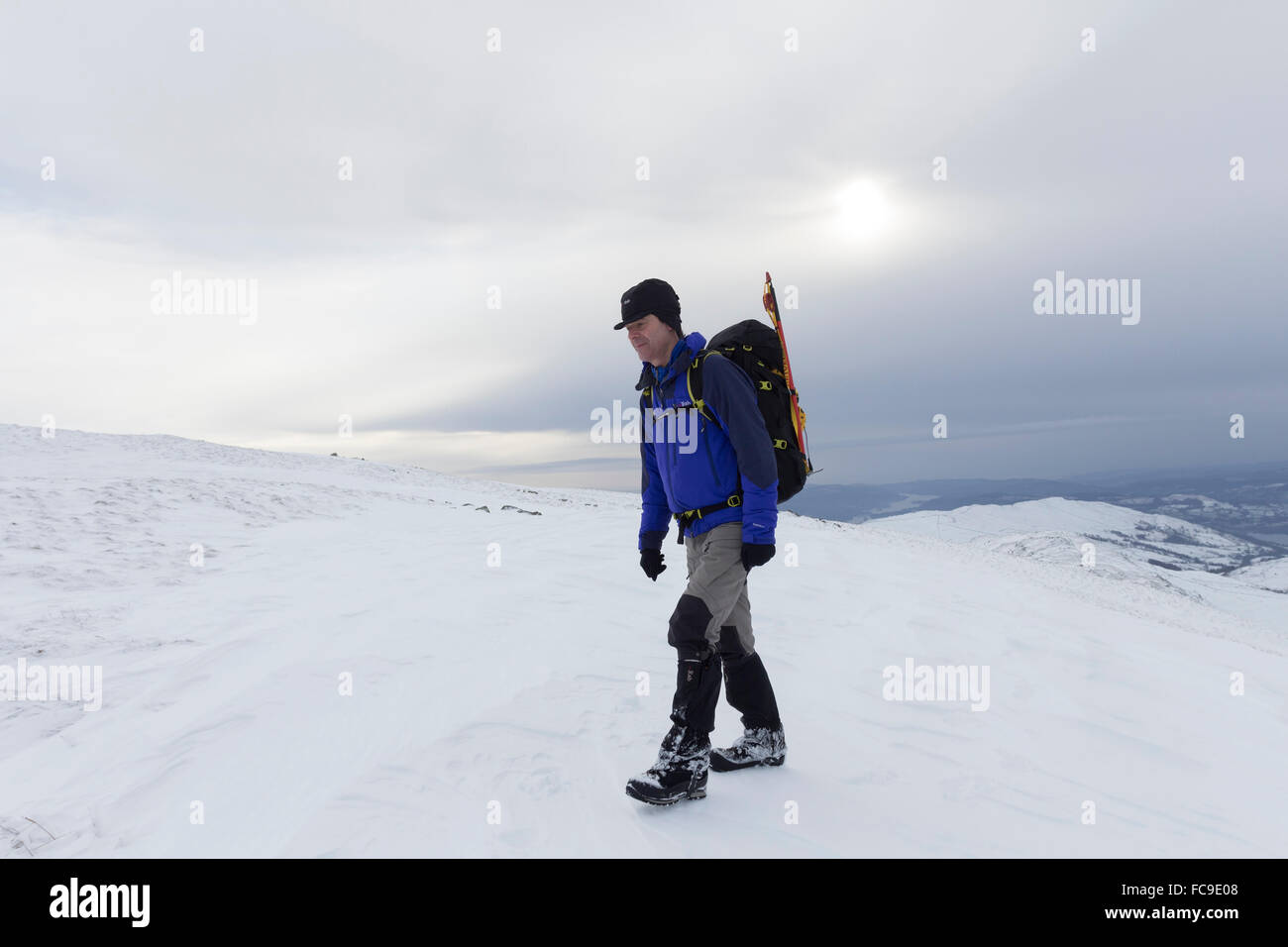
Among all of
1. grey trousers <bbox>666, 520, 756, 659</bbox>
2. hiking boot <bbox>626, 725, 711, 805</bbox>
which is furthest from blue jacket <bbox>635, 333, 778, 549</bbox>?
hiking boot <bbox>626, 725, 711, 805</bbox>

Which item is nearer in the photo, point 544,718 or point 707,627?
point 707,627

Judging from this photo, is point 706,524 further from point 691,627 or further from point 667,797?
point 667,797

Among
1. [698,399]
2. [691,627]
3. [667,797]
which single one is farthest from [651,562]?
[667,797]

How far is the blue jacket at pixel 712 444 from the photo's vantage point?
349cm

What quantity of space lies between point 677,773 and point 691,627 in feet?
2.46

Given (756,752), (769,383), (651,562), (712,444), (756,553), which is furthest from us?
(651,562)

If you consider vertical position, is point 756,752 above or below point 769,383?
below

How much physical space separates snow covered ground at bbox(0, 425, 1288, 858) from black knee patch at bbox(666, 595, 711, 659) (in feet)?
2.67

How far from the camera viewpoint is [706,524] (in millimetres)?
3723

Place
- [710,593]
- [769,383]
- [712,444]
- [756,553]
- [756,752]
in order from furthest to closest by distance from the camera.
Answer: [756,752] → [769,383] → [712,444] → [710,593] → [756,553]

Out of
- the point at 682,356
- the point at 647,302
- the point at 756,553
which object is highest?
the point at 647,302
